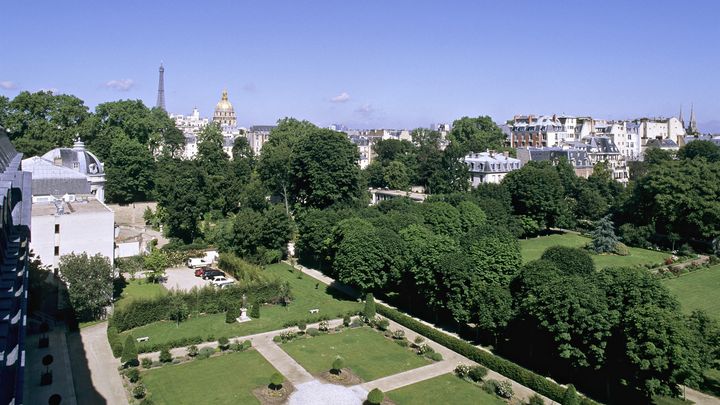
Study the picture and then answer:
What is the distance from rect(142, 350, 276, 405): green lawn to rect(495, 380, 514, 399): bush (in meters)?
11.5

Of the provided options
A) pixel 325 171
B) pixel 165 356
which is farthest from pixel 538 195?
pixel 165 356

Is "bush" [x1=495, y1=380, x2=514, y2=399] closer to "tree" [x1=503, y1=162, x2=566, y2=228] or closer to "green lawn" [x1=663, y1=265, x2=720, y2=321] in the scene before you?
"green lawn" [x1=663, y1=265, x2=720, y2=321]

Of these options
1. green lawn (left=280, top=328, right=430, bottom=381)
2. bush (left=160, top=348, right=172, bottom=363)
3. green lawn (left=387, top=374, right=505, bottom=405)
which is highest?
bush (left=160, top=348, right=172, bottom=363)

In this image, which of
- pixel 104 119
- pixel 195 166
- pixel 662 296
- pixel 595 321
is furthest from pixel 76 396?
pixel 104 119

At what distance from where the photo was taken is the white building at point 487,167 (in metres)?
86.8

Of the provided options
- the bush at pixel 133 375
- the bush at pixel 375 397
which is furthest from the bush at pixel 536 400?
the bush at pixel 133 375

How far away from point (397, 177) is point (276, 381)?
2540 inches

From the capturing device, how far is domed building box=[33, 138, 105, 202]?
60.2 m

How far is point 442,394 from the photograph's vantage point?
1134 inches

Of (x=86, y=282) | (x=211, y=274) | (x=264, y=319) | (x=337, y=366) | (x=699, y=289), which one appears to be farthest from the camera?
(x=211, y=274)

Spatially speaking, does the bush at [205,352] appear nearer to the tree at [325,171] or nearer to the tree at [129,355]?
the tree at [129,355]

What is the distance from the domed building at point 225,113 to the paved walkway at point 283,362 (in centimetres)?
16429

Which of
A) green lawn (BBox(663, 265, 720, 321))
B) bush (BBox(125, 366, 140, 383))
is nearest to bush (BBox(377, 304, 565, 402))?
bush (BBox(125, 366, 140, 383))

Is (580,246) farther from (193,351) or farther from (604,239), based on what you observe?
(193,351)
